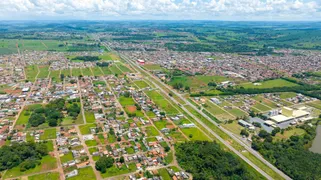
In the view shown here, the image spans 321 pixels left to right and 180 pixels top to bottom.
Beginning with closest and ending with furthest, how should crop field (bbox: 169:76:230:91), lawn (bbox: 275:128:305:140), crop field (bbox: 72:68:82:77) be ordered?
lawn (bbox: 275:128:305:140) → crop field (bbox: 169:76:230:91) → crop field (bbox: 72:68:82:77)

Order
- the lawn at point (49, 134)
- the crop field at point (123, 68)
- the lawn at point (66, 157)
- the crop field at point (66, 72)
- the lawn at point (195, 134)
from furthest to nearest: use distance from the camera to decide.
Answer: the crop field at point (123, 68), the crop field at point (66, 72), the lawn at point (195, 134), the lawn at point (49, 134), the lawn at point (66, 157)

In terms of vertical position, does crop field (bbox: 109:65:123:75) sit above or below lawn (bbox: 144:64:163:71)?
above

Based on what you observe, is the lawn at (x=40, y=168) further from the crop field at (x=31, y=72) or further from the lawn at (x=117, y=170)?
the crop field at (x=31, y=72)

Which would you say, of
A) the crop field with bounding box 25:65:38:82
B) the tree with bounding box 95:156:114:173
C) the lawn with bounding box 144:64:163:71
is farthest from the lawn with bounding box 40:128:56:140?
the lawn with bounding box 144:64:163:71

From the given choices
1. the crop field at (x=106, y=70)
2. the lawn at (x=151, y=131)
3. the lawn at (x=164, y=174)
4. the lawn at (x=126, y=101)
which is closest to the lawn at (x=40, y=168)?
the lawn at (x=164, y=174)

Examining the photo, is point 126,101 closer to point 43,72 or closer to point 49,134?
point 49,134

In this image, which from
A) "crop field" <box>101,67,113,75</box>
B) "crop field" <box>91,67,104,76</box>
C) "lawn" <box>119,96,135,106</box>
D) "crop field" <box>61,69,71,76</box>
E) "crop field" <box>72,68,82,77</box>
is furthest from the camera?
"crop field" <box>101,67,113,75</box>

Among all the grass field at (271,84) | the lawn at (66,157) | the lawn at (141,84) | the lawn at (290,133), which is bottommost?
the lawn at (290,133)

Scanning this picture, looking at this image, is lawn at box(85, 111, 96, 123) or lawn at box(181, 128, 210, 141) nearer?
lawn at box(181, 128, 210, 141)

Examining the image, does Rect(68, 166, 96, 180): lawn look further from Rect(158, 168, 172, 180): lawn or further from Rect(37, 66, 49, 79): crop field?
Rect(37, 66, 49, 79): crop field
